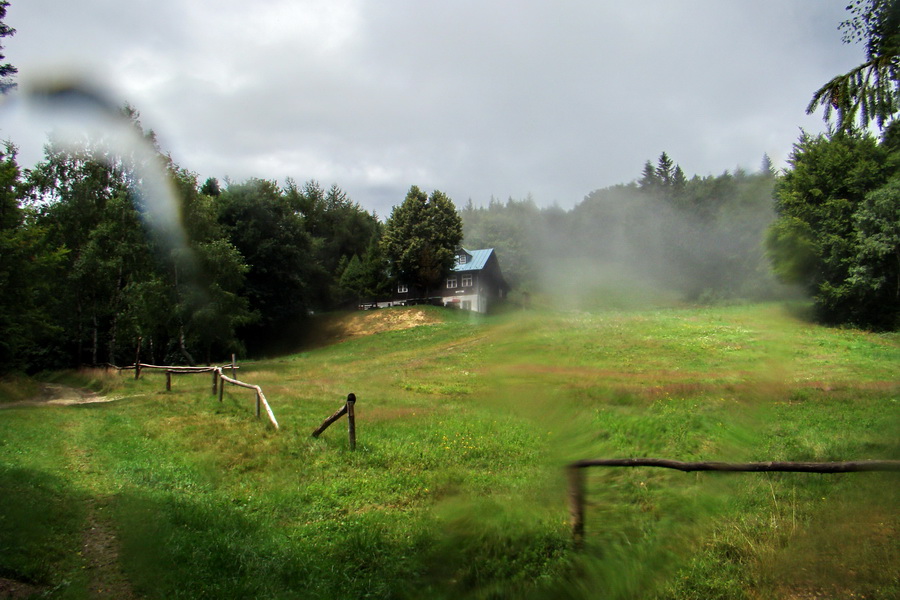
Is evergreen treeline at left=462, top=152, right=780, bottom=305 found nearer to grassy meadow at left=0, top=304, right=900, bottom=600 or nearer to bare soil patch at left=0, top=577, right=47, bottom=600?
grassy meadow at left=0, top=304, right=900, bottom=600

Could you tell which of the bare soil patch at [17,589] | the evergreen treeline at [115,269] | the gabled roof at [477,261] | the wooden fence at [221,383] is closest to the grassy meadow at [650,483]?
the bare soil patch at [17,589]

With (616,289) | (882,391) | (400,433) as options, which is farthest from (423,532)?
(400,433)

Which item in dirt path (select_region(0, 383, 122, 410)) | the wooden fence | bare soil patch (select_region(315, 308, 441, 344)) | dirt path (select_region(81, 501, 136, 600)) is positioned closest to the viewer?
dirt path (select_region(81, 501, 136, 600))

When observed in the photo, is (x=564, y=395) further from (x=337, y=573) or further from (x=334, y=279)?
(x=334, y=279)

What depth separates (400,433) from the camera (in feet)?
33.1

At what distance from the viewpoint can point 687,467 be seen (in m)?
1.96

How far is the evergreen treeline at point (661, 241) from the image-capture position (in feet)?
6.74

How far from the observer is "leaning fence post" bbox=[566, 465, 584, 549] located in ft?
6.87

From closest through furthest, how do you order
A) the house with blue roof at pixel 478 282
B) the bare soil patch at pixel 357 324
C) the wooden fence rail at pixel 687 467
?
the wooden fence rail at pixel 687 467 < the house with blue roof at pixel 478 282 < the bare soil patch at pixel 357 324

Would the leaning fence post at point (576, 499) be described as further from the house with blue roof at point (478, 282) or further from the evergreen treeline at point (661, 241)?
the house with blue roof at point (478, 282)

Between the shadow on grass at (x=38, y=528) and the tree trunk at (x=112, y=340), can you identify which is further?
the tree trunk at (x=112, y=340)

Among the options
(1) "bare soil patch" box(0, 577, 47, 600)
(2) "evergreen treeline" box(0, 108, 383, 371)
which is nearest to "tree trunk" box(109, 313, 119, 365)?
(2) "evergreen treeline" box(0, 108, 383, 371)

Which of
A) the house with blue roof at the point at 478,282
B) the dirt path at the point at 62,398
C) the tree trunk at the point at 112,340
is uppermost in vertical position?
the house with blue roof at the point at 478,282

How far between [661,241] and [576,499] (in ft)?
3.84
